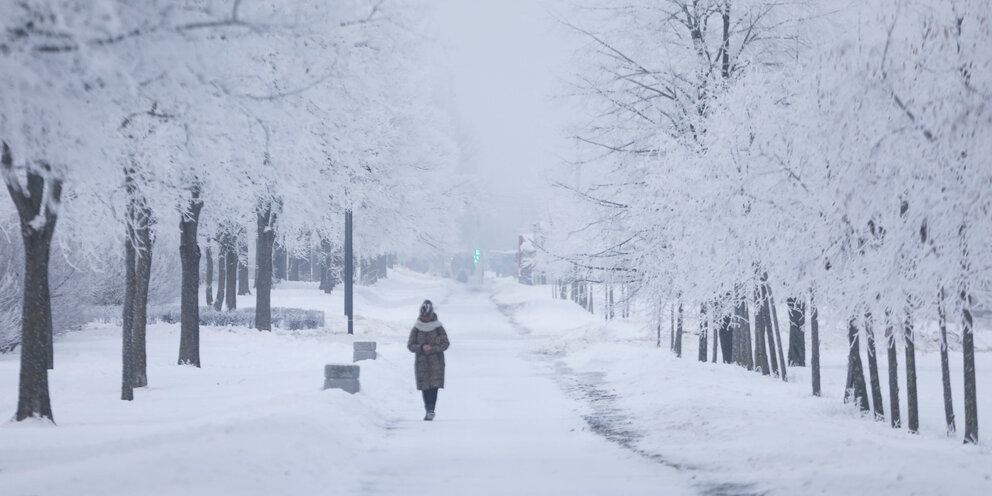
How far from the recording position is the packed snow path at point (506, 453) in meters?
8.33

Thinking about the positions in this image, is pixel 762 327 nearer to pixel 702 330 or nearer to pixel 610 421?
pixel 702 330

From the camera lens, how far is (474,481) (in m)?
8.48

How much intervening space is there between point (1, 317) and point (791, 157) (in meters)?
17.8

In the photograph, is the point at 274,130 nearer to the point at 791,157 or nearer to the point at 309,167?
the point at 309,167

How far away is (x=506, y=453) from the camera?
33.7ft

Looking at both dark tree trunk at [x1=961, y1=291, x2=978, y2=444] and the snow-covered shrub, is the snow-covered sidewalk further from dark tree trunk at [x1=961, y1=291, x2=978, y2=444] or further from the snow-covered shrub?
the snow-covered shrub

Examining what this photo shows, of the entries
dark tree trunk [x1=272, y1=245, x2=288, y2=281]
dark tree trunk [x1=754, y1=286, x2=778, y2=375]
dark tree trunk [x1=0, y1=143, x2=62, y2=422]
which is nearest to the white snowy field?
dark tree trunk [x1=0, y1=143, x2=62, y2=422]

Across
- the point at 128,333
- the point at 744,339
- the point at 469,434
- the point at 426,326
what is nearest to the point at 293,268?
the point at 744,339

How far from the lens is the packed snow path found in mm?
8328

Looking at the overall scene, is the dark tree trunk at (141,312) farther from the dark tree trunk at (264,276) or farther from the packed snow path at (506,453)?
the dark tree trunk at (264,276)

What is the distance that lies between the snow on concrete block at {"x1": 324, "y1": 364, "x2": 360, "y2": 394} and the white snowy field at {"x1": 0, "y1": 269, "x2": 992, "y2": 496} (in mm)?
365

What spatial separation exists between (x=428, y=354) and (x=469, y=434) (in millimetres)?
2256

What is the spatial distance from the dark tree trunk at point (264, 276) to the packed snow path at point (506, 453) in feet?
36.6

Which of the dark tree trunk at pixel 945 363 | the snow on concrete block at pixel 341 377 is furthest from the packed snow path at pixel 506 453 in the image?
the dark tree trunk at pixel 945 363
